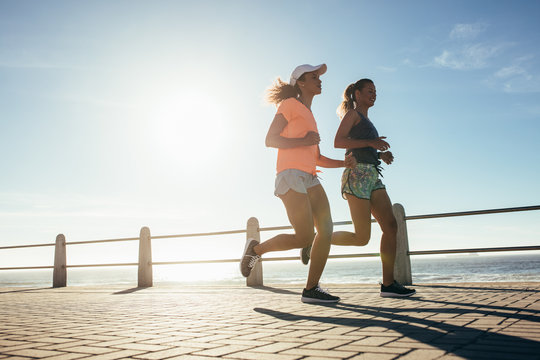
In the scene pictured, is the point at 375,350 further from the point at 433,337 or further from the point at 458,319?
the point at 458,319

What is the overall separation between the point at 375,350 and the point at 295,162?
2.39 metres

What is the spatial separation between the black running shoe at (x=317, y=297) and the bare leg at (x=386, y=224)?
66cm

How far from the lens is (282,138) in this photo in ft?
13.8

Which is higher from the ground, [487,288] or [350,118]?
[350,118]

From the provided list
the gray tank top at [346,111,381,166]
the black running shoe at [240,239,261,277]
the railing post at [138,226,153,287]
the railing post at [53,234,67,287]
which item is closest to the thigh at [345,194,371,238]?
the gray tank top at [346,111,381,166]

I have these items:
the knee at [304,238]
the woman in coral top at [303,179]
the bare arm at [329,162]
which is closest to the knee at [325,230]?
the woman in coral top at [303,179]

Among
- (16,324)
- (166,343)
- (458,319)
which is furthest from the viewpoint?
(16,324)

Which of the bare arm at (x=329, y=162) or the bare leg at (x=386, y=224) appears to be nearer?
the bare leg at (x=386, y=224)

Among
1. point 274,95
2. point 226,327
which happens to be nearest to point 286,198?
point 274,95

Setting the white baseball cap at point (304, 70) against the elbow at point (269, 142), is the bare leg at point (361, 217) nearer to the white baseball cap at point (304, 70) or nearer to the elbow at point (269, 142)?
the elbow at point (269, 142)

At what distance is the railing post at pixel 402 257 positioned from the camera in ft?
22.1

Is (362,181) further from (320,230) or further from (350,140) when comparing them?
(320,230)

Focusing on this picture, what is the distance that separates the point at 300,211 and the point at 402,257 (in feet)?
10.8

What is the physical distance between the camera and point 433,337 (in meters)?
2.29
